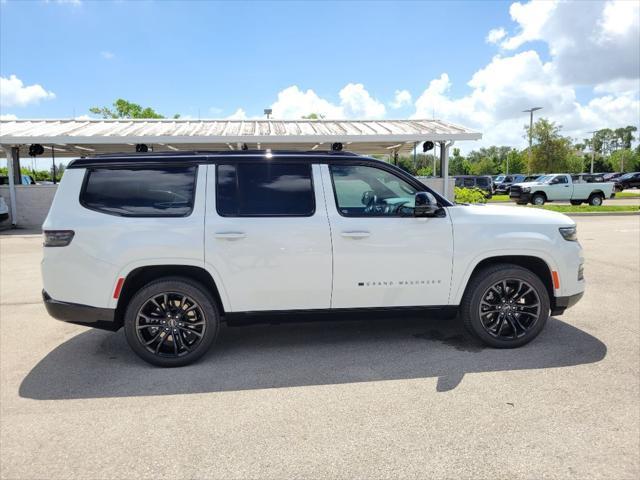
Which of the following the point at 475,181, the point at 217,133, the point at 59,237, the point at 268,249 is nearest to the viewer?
the point at 59,237

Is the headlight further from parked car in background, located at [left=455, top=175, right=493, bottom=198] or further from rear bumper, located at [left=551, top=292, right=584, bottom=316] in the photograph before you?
parked car in background, located at [left=455, top=175, right=493, bottom=198]

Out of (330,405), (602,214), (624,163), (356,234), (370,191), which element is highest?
(624,163)

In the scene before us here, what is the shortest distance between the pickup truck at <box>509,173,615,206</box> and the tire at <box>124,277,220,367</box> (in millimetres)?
25233

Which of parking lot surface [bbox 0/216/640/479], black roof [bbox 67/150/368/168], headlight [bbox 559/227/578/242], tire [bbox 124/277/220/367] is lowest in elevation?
parking lot surface [bbox 0/216/640/479]

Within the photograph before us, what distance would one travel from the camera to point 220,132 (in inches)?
677

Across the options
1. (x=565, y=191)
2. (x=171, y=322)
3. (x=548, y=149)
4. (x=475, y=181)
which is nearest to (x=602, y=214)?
(x=565, y=191)

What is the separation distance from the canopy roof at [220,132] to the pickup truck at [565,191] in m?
9.45

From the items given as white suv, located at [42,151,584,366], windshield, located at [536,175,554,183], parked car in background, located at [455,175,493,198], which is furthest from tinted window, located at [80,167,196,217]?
parked car in background, located at [455,175,493,198]

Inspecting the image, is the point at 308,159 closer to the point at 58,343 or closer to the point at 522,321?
the point at 522,321

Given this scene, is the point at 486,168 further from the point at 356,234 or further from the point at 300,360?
the point at 300,360

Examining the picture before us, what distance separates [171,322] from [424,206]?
8.32 feet

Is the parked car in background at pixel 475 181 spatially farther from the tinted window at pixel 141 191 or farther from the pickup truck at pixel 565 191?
the tinted window at pixel 141 191

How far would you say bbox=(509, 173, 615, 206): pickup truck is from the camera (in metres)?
25.5

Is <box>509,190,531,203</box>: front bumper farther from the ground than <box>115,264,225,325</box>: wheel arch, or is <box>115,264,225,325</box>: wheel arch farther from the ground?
<box>509,190,531,203</box>: front bumper
